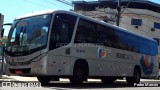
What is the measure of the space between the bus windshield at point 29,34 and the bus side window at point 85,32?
1.82 metres

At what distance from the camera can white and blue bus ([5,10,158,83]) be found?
13.7 metres

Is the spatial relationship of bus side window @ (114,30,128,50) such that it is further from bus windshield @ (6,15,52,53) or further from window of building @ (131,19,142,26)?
window of building @ (131,19,142,26)

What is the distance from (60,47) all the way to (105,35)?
13.5 ft

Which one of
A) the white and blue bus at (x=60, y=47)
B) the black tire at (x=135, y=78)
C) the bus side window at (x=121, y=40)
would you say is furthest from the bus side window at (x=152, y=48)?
the white and blue bus at (x=60, y=47)

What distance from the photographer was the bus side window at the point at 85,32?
50.2 ft

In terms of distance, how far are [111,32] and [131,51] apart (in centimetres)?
314

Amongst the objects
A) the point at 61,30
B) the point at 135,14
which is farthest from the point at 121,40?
the point at 135,14

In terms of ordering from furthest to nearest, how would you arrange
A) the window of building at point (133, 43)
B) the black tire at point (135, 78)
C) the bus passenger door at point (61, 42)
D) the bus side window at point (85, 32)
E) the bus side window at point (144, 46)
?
the bus side window at point (144, 46)
the black tire at point (135, 78)
the window of building at point (133, 43)
the bus side window at point (85, 32)
the bus passenger door at point (61, 42)

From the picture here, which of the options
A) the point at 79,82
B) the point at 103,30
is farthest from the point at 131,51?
the point at 79,82

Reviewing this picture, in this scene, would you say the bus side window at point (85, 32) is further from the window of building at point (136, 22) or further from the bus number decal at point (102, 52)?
the window of building at point (136, 22)

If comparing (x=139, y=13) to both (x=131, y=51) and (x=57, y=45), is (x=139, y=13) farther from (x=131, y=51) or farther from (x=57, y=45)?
(x=57, y=45)

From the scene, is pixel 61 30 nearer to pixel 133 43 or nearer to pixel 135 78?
pixel 133 43

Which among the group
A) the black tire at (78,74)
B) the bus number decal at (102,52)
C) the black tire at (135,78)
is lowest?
the black tire at (135,78)

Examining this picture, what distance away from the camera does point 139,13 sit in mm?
55281
